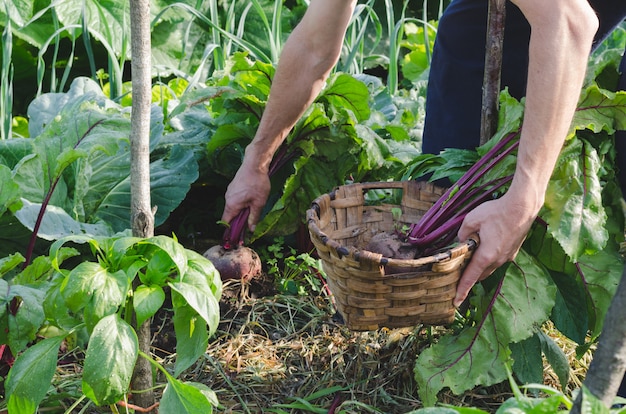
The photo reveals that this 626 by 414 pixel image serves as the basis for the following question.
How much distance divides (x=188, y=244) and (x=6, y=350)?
35.5 inches

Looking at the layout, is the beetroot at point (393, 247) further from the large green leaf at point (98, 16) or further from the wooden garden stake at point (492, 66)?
the large green leaf at point (98, 16)

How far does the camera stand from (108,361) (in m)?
1.35

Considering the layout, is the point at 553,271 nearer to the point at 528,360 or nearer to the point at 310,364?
the point at 528,360

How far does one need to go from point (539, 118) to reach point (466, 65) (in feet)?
2.54

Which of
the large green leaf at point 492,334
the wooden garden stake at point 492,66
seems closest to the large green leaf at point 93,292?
the large green leaf at point 492,334

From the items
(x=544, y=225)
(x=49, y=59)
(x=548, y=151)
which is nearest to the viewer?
(x=548, y=151)

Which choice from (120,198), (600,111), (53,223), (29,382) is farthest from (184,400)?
(600,111)

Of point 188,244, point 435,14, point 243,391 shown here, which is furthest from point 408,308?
point 435,14

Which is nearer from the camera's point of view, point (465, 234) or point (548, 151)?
point (548, 151)

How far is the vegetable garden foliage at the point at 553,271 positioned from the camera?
1.79 metres

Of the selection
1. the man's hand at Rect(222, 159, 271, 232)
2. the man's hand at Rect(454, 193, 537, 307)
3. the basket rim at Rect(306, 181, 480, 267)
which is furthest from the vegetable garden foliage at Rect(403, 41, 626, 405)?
the man's hand at Rect(222, 159, 271, 232)

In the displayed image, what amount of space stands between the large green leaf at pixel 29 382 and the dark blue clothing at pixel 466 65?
1.46 metres

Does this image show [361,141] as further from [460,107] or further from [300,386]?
[300,386]

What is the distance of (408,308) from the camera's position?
1.74 meters
